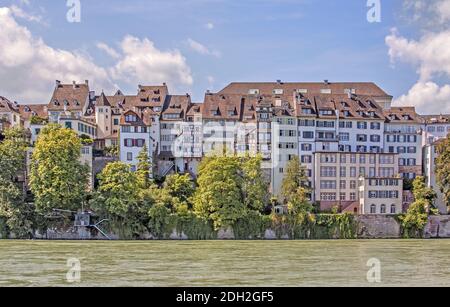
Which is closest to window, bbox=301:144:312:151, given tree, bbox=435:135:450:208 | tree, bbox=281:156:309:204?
tree, bbox=281:156:309:204

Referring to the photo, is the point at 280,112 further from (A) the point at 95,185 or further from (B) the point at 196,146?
(A) the point at 95,185

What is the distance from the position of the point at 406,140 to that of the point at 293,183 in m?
17.6

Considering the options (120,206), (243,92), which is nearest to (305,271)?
(120,206)

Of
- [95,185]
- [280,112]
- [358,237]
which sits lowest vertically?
[358,237]

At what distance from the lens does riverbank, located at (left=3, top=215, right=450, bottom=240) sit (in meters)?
49.0

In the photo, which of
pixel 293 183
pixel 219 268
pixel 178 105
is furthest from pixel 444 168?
pixel 219 268

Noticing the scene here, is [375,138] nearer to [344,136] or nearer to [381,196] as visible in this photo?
[344,136]

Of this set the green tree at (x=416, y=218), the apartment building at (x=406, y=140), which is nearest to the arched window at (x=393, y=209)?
the green tree at (x=416, y=218)

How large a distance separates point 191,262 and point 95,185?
99.1 ft

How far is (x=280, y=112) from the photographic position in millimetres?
61656

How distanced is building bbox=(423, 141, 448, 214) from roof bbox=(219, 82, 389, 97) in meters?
10.4

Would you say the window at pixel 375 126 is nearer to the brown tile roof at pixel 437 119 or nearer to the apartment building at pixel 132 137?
the brown tile roof at pixel 437 119

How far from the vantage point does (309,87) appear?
241 feet

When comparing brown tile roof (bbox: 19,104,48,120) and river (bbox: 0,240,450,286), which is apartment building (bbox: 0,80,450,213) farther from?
river (bbox: 0,240,450,286)
